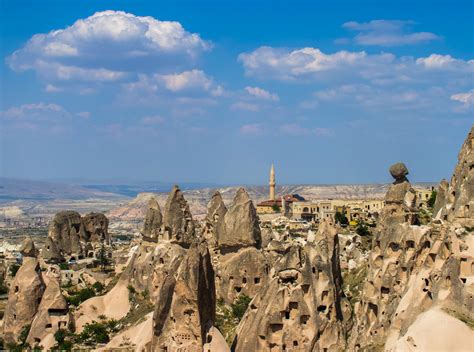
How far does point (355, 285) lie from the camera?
1465 inches

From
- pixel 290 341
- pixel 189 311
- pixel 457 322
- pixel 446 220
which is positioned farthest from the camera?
pixel 446 220

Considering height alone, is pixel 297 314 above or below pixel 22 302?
above

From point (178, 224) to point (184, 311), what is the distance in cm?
1424

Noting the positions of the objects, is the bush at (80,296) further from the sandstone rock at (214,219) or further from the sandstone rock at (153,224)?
the sandstone rock at (214,219)

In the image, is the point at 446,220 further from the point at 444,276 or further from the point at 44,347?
the point at 44,347

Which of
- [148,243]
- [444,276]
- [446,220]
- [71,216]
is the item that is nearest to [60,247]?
[71,216]

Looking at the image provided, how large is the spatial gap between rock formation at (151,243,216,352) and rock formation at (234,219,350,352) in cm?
185

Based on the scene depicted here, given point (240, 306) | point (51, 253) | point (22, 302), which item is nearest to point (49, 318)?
point (22, 302)

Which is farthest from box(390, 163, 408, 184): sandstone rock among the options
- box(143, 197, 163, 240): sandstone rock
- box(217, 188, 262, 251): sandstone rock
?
box(143, 197, 163, 240): sandstone rock

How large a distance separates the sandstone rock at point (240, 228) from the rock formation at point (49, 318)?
7.19 meters

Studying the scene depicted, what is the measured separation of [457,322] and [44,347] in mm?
17775

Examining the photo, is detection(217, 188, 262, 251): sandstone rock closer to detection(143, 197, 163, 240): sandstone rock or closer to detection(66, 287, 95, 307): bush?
detection(143, 197, 163, 240): sandstone rock

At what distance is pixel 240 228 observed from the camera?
120 feet

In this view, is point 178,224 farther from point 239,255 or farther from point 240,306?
point 240,306
